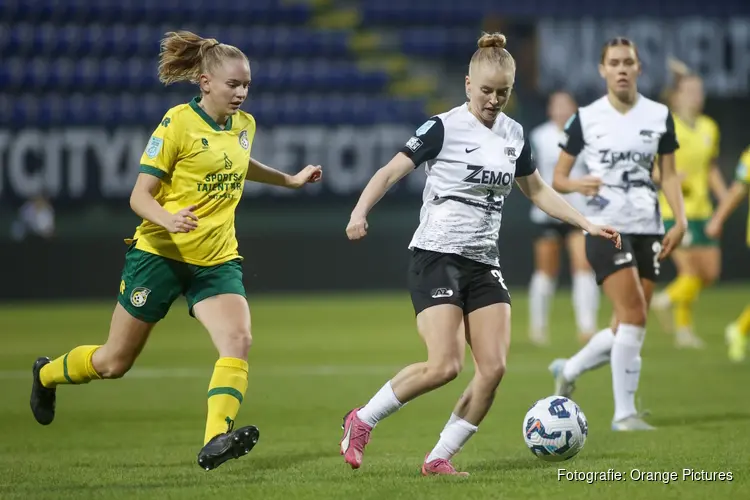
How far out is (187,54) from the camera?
20.2 feet

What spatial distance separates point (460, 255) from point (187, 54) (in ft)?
5.74

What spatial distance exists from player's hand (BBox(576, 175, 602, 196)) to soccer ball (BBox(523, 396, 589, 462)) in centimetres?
170

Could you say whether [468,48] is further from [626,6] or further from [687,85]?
[687,85]

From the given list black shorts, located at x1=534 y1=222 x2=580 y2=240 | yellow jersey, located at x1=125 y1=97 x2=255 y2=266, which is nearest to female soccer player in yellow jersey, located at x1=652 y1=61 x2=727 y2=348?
black shorts, located at x1=534 y1=222 x2=580 y2=240

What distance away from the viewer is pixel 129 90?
21953 mm

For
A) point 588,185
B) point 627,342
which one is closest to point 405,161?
point 588,185

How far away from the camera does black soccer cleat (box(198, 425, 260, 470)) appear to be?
5.54m

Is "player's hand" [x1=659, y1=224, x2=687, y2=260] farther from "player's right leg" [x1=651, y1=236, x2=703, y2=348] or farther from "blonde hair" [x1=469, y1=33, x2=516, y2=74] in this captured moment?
"player's right leg" [x1=651, y1=236, x2=703, y2=348]

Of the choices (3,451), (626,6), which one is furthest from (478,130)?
(626,6)

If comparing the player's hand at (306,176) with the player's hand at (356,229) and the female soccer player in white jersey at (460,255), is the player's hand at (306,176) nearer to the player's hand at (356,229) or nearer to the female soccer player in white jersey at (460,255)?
the female soccer player in white jersey at (460,255)

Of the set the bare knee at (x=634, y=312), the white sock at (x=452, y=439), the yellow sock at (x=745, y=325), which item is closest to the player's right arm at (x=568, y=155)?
the bare knee at (x=634, y=312)

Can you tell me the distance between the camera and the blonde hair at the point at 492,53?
5691mm

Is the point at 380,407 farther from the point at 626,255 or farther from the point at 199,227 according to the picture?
the point at 626,255

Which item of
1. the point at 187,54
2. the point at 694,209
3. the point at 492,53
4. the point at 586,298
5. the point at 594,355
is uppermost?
the point at 492,53
